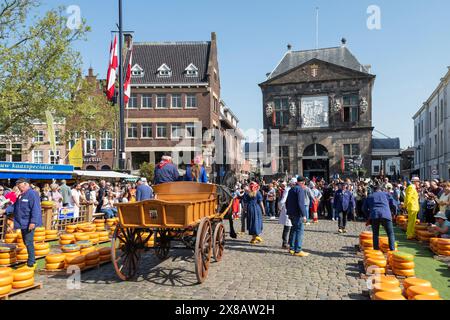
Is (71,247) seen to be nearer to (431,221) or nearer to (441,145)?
(431,221)

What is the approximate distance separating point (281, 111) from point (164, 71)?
14.6 metres

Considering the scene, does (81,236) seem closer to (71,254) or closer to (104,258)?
(104,258)

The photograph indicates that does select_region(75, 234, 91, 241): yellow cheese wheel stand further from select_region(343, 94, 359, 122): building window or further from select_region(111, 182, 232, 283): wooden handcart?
Result: select_region(343, 94, 359, 122): building window

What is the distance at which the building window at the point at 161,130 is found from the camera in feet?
138

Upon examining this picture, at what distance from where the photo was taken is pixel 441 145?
42.7 metres

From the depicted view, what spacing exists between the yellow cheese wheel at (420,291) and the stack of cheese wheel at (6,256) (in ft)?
25.4

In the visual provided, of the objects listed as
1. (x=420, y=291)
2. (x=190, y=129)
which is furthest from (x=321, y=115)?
(x=420, y=291)

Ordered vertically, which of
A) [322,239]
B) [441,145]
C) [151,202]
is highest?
[441,145]

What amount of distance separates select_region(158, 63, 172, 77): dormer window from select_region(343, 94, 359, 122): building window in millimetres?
19092

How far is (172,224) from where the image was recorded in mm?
6480

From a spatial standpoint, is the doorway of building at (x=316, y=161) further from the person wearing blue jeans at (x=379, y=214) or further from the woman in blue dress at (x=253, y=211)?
the person wearing blue jeans at (x=379, y=214)

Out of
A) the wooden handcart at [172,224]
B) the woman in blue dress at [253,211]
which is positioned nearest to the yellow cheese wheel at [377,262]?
the wooden handcart at [172,224]
